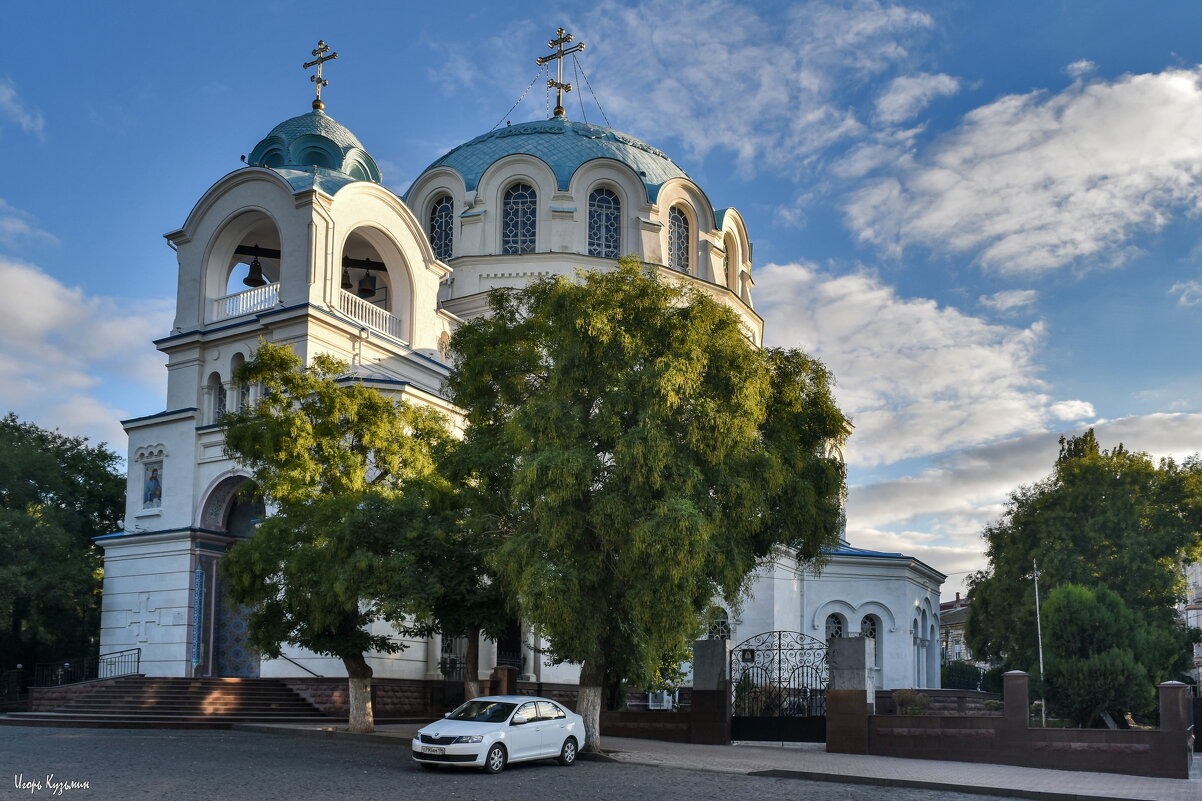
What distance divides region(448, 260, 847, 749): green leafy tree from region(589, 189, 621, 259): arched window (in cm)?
1635

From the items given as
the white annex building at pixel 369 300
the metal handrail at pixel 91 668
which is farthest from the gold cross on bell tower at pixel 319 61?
the metal handrail at pixel 91 668

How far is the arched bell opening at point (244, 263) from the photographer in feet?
93.4

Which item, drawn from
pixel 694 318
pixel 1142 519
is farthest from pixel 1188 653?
pixel 694 318

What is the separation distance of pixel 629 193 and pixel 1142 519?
20977 mm

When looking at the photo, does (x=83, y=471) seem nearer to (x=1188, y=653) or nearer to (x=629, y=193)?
(x=629, y=193)

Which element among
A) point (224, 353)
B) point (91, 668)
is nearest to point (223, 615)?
point (91, 668)

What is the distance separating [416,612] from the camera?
1903 cm

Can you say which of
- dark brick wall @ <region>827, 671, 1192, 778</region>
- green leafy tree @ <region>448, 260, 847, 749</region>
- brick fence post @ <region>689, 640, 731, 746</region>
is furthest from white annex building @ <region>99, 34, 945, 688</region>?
green leafy tree @ <region>448, 260, 847, 749</region>

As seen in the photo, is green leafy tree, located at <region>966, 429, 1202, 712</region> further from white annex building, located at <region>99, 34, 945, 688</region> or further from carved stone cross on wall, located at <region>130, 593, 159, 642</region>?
carved stone cross on wall, located at <region>130, 593, 159, 642</region>

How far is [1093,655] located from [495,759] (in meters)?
22.1

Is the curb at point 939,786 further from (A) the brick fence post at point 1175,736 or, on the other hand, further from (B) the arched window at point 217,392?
(B) the arched window at point 217,392

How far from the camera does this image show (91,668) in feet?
94.7

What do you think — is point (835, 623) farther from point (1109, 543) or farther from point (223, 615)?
point (223, 615)

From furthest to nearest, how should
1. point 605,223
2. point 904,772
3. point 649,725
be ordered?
point 605,223, point 649,725, point 904,772
